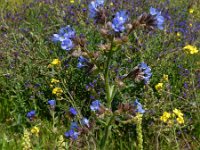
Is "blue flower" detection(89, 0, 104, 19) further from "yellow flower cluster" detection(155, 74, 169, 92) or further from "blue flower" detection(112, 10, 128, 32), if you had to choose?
"yellow flower cluster" detection(155, 74, 169, 92)

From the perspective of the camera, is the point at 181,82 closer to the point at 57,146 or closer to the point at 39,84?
the point at 39,84

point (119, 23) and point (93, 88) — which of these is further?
point (93, 88)

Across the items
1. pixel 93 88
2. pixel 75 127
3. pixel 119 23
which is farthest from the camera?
pixel 93 88

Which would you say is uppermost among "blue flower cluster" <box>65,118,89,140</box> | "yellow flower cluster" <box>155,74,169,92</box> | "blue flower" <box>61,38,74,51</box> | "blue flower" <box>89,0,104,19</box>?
"yellow flower cluster" <box>155,74,169,92</box>

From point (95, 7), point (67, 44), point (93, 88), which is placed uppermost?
point (93, 88)

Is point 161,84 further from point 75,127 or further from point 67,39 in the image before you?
point 67,39

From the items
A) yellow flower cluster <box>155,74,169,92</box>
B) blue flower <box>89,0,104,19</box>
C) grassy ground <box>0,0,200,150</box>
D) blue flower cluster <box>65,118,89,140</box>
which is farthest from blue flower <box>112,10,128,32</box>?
yellow flower cluster <box>155,74,169,92</box>

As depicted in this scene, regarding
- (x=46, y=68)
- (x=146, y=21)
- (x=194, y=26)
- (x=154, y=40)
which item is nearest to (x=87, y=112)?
(x=46, y=68)

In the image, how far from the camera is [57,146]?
2.14 m

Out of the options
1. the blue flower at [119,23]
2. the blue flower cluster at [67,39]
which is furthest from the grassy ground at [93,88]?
the blue flower at [119,23]

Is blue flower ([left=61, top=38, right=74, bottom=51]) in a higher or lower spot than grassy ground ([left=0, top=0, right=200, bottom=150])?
lower

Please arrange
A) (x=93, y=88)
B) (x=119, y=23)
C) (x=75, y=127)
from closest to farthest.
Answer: (x=119, y=23)
(x=75, y=127)
(x=93, y=88)

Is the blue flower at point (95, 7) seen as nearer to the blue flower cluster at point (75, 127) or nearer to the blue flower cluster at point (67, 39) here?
the blue flower cluster at point (67, 39)

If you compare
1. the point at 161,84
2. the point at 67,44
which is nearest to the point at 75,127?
the point at 67,44
